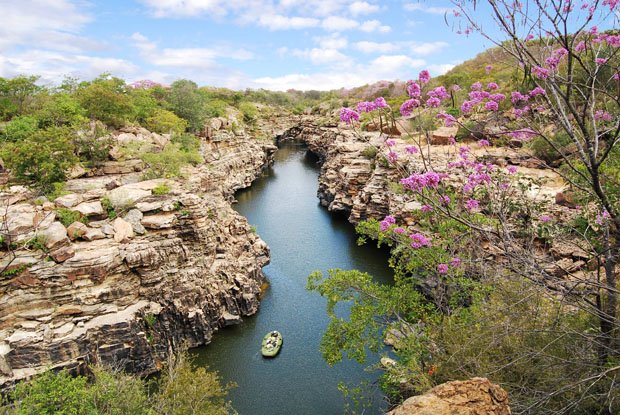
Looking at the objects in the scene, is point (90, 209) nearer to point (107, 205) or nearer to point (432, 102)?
point (107, 205)

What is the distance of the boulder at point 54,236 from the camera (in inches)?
686

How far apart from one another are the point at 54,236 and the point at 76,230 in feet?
3.63

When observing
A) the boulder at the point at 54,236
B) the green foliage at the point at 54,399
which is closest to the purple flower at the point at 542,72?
the green foliage at the point at 54,399

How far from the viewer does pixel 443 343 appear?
11531mm

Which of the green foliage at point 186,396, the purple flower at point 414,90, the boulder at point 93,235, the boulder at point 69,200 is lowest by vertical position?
the green foliage at point 186,396

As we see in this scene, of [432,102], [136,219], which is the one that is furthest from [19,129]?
[432,102]

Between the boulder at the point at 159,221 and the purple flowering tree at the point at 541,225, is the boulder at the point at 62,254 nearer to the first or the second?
the boulder at the point at 159,221

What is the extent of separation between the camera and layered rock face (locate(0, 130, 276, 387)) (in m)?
16.0

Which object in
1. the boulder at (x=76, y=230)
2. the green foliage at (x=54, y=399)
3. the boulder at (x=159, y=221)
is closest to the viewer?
the green foliage at (x=54, y=399)

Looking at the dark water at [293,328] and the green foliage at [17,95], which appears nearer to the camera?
the dark water at [293,328]

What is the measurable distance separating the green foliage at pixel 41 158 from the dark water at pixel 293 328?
13.3m

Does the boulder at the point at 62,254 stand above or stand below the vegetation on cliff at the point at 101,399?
above

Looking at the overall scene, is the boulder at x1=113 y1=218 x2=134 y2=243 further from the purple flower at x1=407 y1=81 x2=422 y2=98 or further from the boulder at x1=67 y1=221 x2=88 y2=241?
the purple flower at x1=407 y1=81 x2=422 y2=98

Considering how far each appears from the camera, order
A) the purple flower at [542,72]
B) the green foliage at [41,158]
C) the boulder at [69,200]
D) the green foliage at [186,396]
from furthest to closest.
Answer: the green foliage at [41,158] < the boulder at [69,200] < the green foliage at [186,396] < the purple flower at [542,72]
